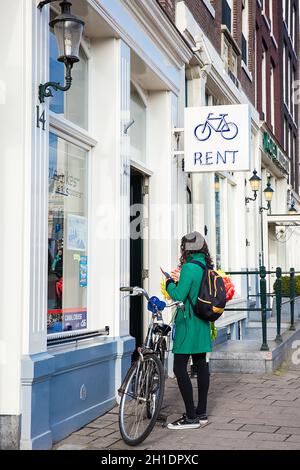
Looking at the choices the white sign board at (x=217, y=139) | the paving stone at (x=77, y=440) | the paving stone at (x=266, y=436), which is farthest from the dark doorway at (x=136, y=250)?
the paving stone at (x=266, y=436)

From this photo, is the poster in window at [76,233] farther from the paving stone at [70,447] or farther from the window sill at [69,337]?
the paving stone at [70,447]

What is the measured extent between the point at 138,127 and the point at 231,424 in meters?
4.55

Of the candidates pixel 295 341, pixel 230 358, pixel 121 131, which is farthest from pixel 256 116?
pixel 121 131

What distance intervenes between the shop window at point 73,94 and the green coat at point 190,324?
2003 mm

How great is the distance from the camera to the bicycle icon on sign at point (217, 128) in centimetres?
939

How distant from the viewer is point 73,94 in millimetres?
7125

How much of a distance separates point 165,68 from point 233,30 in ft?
20.5

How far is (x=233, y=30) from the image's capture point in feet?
49.9

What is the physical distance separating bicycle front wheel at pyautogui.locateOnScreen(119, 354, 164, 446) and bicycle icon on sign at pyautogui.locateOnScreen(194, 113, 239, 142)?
436cm

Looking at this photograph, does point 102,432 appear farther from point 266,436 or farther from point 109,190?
point 109,190

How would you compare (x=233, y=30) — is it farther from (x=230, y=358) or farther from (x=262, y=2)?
(x=230, y=358)

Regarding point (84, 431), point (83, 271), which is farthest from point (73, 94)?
point (84, 431)

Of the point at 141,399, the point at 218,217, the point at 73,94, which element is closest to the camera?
the point at 141,399

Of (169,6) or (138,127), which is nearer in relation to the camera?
(138,127)
